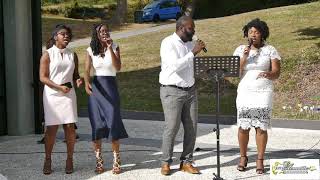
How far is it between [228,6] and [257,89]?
70.9 feet

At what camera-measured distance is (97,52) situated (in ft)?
22.4

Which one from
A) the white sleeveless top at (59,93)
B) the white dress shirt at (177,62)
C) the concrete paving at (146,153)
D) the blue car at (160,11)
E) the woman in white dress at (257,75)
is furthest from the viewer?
the blue car at (160,11)

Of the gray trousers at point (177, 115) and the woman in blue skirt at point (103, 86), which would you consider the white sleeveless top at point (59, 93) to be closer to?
the woman in blue skirt at point (103, 86)

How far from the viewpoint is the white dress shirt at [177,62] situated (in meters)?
6.60

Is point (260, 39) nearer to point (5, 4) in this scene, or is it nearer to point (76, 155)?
point (76, 155)

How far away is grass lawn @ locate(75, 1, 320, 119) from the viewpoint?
14797 millimetres

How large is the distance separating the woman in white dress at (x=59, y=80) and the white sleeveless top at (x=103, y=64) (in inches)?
10.8

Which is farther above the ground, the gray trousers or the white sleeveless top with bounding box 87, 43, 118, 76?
the white sleeveless top with bounding box 87, 43, 118, 76

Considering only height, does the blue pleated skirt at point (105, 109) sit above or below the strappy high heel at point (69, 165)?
above

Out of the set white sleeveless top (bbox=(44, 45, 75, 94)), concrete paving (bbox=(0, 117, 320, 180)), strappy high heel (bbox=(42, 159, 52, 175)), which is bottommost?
concrete paving (bbox=(0, 117, 320, 180))

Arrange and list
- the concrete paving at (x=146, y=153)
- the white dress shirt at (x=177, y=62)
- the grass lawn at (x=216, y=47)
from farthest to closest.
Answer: the grass lawn at (x=216, y=47), the concrete paving at (x=146, y=153), the white dress shirt at (x=177, y=62)

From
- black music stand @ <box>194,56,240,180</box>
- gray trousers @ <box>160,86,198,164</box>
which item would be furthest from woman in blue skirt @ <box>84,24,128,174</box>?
black music stand @ <box>194,56,240,180</box>

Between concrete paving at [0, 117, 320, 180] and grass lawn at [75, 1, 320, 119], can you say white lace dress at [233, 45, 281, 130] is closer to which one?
concrete paving at [0, 117, 320, 180]

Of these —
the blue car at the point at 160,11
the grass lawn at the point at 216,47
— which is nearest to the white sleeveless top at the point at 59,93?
the grass lawn at the point at 216,47
